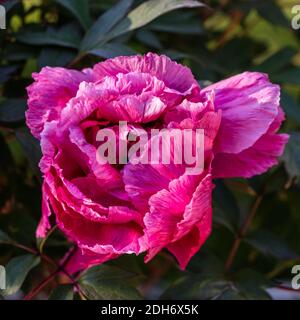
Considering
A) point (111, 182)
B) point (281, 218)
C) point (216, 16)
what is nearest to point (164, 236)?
point (111, 182)

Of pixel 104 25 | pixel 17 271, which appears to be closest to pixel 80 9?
pixel 104 25

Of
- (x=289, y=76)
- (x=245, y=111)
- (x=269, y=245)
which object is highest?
(x=245, y=111)

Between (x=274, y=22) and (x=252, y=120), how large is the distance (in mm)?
412

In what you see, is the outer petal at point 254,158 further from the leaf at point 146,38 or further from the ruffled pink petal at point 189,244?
the leaf at point 146,38

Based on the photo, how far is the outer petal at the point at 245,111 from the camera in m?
0.54

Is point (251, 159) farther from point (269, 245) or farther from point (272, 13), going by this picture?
point (272, 13)

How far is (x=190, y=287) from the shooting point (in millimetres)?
637

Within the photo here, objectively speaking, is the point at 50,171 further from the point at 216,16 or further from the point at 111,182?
the point at 216,16

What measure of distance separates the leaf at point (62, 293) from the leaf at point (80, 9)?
26 cm

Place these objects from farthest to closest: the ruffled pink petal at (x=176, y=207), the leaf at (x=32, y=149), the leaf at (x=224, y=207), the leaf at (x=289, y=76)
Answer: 1. the leaf at (x=289, y=76)
2. the leaf at (x=224, y=207)
3. the leaf at (x=32, y=149)
4. the ruffled pink petal at (x=176, y=207)

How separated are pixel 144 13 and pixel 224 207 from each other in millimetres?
213

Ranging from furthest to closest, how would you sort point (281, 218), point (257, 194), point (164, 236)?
point (281, 218) → point (257, 194) → point (164, 236)

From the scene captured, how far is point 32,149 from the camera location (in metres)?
0.62

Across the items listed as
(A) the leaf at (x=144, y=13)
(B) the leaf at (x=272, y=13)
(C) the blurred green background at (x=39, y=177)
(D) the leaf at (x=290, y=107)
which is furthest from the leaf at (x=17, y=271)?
(B) the leaf at (x=272, y=13)
